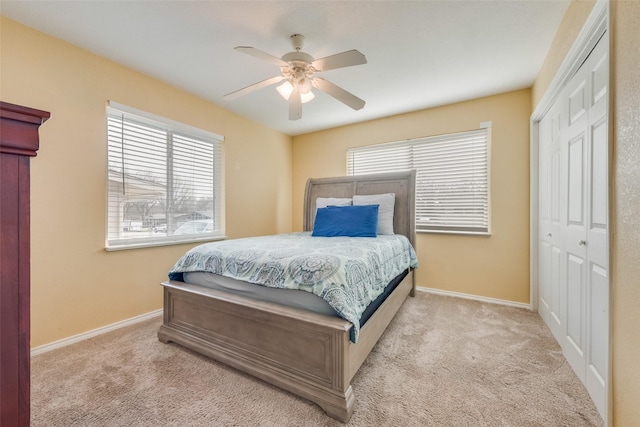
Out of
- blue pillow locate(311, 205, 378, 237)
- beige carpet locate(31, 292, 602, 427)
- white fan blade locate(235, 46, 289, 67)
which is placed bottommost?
beige carpet locate(31, 292, 602, 427)

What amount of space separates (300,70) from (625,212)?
1.97 meters

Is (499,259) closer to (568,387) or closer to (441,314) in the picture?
(441,314)

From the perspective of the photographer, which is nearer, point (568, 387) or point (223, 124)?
point (568, 387)

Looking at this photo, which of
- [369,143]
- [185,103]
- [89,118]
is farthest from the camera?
[369,143]

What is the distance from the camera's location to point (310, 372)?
1526mm

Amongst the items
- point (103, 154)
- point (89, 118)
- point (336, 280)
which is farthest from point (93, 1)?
point (336, 280)

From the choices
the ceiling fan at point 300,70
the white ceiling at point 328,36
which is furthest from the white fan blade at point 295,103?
the white ceiling at point 328,36

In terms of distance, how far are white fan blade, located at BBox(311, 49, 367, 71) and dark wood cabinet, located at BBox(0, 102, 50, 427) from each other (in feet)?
5.35

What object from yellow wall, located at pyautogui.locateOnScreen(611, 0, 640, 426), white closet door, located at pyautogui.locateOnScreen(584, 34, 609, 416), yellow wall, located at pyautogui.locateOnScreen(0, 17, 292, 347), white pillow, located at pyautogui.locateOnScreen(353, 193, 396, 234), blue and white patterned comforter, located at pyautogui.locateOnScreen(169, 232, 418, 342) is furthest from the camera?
white pillow, located at pyautogui.locateOnScreen(353, 193, 396, 234)

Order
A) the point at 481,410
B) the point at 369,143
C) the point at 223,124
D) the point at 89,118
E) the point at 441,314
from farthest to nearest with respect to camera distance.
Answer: the point at 369,143 → the point at 223,124 → the point at 441,314 → the point at 89,118 → the point at 481,410

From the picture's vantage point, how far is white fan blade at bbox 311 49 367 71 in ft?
5.67

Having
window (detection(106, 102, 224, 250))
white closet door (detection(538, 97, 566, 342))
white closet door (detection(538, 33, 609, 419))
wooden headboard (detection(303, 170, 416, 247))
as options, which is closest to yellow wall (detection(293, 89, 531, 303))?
white closet door (detection(538, 97, 566, 342))

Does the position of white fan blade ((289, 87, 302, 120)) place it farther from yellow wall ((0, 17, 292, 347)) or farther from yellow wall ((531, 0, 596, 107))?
yellow wall ((531, 0, 596, 107))

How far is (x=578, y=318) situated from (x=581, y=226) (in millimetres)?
594
